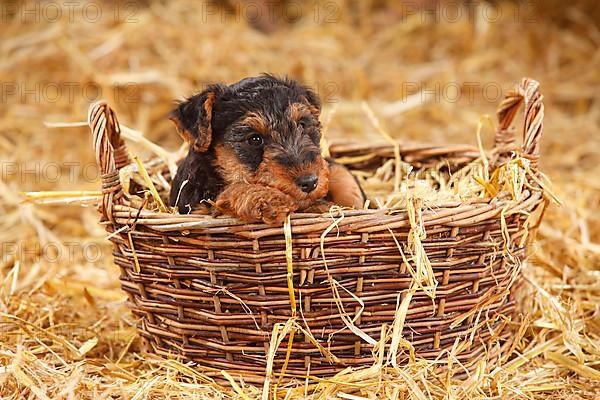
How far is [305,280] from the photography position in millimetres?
3223

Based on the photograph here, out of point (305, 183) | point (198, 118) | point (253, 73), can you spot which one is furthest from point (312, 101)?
point (253, 73)

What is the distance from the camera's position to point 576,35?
961 cm

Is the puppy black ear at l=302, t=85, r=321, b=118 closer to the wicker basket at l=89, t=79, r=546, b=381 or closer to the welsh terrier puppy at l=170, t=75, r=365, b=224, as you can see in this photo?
the welsh terrier puppy at l=170, t=75, r=365, b=224

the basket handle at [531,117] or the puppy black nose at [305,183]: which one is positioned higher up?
the basket handle at [531,117]

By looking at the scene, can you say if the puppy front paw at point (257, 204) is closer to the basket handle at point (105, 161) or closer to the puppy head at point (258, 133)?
the puppy head at point (258, 133)

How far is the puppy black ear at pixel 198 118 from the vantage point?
3.52 meters

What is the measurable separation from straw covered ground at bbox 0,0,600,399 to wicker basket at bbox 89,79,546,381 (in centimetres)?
14

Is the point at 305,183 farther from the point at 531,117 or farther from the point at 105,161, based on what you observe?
the point at 531,117

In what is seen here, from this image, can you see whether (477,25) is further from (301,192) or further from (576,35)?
(301,192)

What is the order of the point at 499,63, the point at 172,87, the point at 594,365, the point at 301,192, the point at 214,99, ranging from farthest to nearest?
the point at 499,63 → the point at 172,87 → the point at 594,365 → the point at 214,99 → the point at 301,192

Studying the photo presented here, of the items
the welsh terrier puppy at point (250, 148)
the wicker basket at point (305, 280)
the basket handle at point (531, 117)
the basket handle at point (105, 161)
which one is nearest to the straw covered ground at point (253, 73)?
the wicker basket at point (305, 280)

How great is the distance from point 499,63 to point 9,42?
570cm

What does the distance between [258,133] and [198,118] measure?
0.31 m

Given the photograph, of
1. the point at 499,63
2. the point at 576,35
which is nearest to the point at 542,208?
the point at 499,63
